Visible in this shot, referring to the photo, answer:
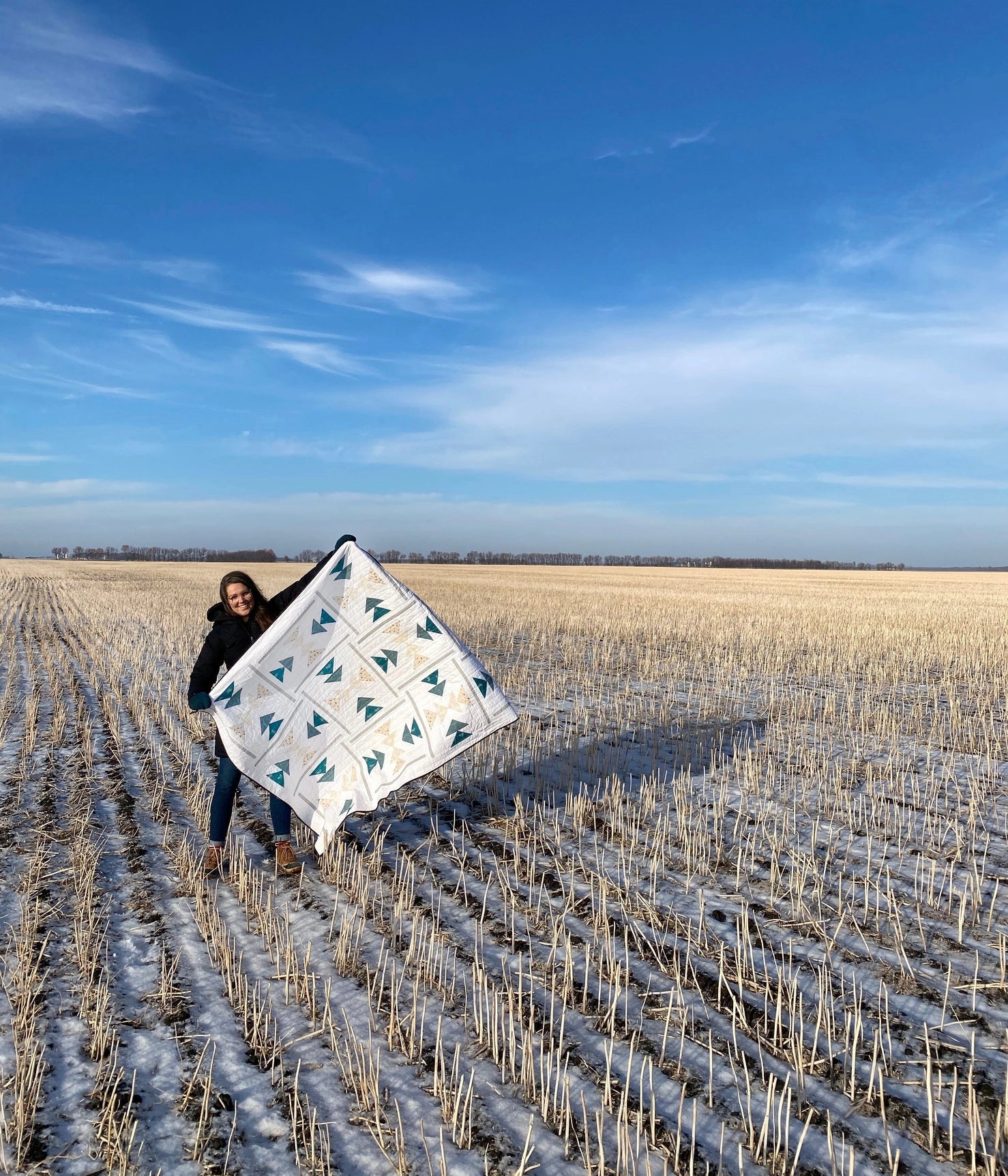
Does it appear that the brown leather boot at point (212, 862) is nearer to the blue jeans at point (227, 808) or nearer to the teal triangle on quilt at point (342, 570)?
the blue jeans at point (227, 808)

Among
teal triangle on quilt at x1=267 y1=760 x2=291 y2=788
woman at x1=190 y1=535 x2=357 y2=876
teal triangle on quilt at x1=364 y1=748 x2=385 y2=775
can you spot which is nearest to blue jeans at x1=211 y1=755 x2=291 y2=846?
woman at x1=190 y1=535 x2=357 y2=876

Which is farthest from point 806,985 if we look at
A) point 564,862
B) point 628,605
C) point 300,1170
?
point 628,605

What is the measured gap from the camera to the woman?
5.05 meters

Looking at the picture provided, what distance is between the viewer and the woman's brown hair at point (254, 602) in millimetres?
5137

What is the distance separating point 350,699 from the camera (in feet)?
17.6

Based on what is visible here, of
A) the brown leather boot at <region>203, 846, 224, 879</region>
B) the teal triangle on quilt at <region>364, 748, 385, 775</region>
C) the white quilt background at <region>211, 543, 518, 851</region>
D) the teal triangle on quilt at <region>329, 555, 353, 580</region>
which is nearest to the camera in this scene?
the brown leather boot at <region>203, 846, 224, 879</region>

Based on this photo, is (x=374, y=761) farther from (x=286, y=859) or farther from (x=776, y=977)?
(x=776, y=977)

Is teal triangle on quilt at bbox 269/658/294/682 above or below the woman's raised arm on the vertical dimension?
below

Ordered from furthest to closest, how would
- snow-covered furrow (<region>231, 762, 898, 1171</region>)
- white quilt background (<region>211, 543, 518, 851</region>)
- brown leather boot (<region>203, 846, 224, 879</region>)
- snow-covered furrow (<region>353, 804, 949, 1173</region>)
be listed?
white quilt background (<region>211, 543, 518, 851</region>) < brown leather boot (<region>203, 846, 224, 879</region>) < snow-covered furrow (<region>231, 762, 898, 1171</region>) < snow-covered furrow (<region>353, 804, 949, 1173</region>)

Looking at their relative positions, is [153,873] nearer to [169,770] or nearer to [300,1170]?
[169,770]

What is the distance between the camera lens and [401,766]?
208 inches

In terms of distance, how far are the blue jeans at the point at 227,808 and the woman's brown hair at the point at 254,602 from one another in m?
0.95

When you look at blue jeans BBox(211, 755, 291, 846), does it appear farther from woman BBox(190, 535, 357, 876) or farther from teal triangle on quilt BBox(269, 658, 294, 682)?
teal triangle on quilt BBox(269, 658, 294, 682)

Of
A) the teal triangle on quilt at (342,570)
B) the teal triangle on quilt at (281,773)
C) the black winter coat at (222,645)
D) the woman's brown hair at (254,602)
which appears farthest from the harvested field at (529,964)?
the teal triangle on quilt at (342,570)
